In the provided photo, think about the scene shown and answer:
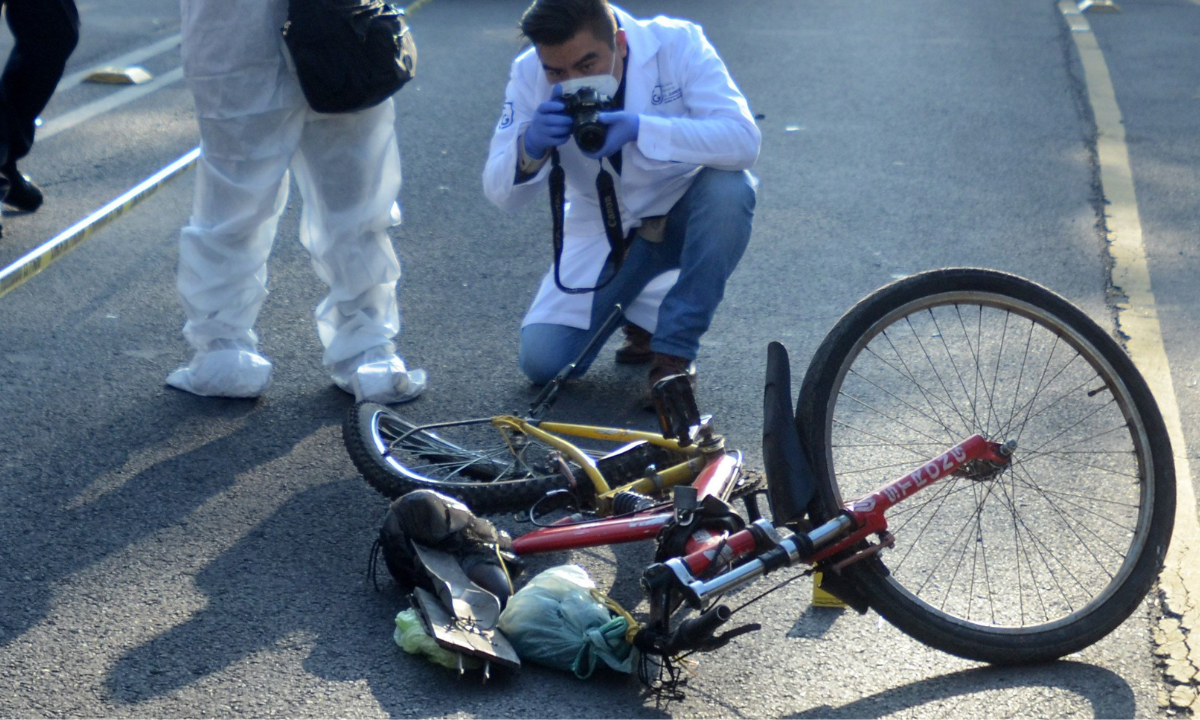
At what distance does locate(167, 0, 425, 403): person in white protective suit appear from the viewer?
352 cm

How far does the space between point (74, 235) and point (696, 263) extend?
260 cm

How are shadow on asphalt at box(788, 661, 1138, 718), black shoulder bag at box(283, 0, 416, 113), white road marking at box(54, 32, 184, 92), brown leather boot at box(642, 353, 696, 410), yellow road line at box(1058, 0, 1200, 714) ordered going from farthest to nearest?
white road marking at box(54, 32, 184, 92), brown leather boot at box(642, 353, 696, 410), black shoulder bag at box(283, 0, 416, 113), yellow road line at box(1058, 0, 1200, 714), shadow on asphalt at box(788, 661, 1138, 718)

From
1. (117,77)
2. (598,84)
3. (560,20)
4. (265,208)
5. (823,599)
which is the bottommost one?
(117,77)

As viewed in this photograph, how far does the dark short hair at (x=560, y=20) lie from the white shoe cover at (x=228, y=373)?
4.02 ft

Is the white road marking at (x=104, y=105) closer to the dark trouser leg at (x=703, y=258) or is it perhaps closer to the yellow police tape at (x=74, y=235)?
the yellow police tape at (x=74, y=235)

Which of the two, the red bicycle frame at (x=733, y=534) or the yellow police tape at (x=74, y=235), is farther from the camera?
the yellow police tape at (x=74, y=235)

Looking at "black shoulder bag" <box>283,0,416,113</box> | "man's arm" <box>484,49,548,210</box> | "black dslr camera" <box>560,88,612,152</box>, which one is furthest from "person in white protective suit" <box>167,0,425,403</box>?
"black dslr camera" <box>560,88,612,152</box>

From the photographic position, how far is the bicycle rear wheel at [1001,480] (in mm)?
2564

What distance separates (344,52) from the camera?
3.45 m

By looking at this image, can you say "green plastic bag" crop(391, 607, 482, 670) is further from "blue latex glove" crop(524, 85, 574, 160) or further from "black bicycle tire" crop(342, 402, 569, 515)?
"blue latex glove" crop(524, 85, 574, 160)

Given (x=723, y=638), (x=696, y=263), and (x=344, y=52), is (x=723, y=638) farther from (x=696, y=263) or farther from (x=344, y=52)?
(x=344, y=52)

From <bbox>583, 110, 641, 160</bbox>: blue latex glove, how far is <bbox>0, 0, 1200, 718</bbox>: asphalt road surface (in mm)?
784

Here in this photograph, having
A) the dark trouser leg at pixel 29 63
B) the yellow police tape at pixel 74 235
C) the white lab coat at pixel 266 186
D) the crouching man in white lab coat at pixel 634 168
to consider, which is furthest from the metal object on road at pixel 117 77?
the crouching man in white lab coat at pixel 634 168

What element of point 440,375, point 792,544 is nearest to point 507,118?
point 440,375
